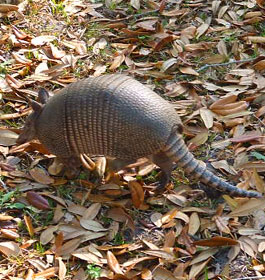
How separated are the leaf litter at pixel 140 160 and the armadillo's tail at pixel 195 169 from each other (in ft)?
0.34

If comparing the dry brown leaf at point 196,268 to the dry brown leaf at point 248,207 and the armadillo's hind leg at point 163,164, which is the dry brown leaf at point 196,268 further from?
the armadillo's hind leg at point 163,164

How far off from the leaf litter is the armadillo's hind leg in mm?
103

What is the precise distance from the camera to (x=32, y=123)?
5.02 m

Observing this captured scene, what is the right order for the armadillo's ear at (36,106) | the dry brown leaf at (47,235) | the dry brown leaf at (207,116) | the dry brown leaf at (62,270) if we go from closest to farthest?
the dry brown leaf at (62,270) → the dry brown leaf at (47,235) → the armadillo's ear at (36,106) → the dry brown leaf at (207,116)

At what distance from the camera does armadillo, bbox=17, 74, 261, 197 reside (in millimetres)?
4457

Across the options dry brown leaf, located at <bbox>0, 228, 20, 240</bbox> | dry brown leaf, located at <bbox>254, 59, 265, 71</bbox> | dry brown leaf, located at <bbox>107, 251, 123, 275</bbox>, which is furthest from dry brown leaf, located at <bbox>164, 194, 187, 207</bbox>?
dry brown leaf, located at <bbox>254, 59, 265, 71</bbox>

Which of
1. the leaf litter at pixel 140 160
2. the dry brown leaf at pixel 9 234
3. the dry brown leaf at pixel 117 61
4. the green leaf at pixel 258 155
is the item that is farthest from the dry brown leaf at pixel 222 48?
the dry brown leaf at pixel 9 234

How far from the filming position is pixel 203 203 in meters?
4.78

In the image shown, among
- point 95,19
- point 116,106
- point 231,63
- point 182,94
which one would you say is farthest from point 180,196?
point 95,19

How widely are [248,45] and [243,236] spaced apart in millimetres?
2707

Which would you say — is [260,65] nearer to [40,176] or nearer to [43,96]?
[43,96]

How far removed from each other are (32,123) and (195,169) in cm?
152

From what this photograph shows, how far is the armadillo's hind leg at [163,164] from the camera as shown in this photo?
472 centimetres

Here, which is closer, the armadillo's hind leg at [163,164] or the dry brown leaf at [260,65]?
the armadillo's hind leg at [163,164]
